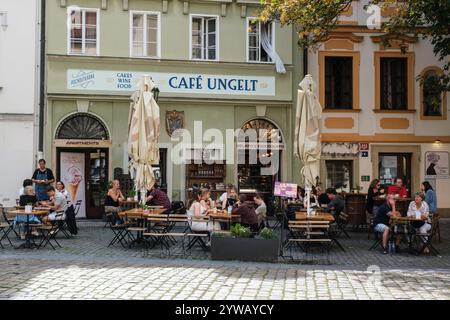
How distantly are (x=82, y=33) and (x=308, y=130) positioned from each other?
10.0 metres

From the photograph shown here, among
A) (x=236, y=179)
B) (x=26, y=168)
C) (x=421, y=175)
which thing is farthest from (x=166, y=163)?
(x=421, y=175)

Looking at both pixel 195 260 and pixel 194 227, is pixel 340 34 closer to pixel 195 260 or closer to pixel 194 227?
pixel 194 227

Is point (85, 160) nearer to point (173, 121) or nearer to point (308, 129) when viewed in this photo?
point (173, 121)

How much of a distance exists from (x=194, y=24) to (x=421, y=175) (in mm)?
10065

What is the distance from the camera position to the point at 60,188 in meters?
16.4

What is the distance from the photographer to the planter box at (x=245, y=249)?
11750 millimetres

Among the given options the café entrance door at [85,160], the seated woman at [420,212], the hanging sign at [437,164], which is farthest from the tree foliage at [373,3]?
the café entrance door at [85,160]

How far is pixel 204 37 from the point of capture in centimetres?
2189

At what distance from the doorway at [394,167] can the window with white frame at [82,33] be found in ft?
36.8

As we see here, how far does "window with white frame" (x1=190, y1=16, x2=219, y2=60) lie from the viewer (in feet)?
71.5

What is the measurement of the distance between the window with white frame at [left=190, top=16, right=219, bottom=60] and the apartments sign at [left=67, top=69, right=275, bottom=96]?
0.87 m

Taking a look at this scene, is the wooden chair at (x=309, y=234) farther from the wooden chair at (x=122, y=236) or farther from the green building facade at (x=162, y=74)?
the green building facade at (x=162, y=74)

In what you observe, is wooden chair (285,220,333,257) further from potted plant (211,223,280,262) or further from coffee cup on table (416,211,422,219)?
coffee cup on table (416,211,422,219)

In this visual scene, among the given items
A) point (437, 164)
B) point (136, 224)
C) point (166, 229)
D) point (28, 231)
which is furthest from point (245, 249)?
point (437, 164)
